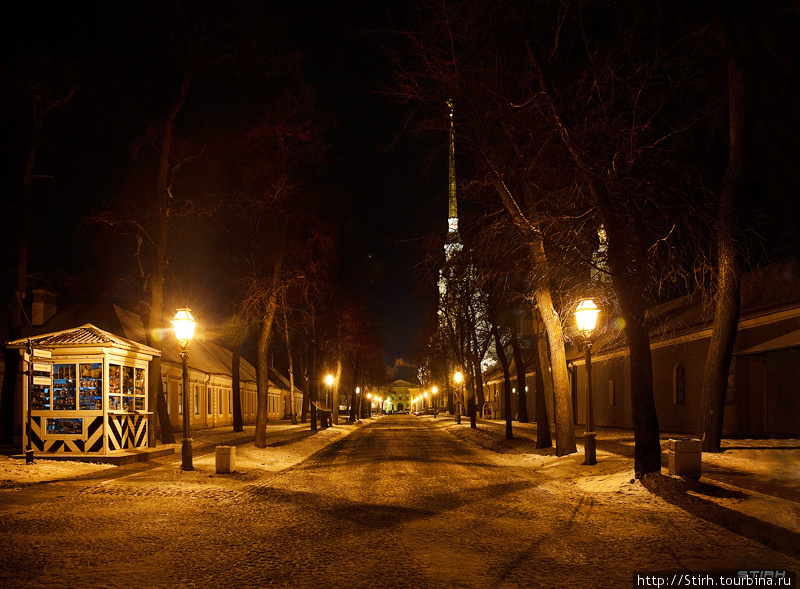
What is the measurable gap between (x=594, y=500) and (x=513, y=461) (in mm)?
8087

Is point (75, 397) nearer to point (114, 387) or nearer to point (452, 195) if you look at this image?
point (114, 387)

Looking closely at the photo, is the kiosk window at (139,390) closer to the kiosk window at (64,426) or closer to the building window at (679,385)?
the kiosk window at (64,426)

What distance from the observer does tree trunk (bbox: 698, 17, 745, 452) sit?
1474 cm

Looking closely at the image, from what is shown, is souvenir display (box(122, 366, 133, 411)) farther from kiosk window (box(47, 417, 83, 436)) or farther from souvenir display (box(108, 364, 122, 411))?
kiosk window (box(47, 417, 83, 436))

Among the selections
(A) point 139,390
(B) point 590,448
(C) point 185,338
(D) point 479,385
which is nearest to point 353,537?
(B) point 590,448

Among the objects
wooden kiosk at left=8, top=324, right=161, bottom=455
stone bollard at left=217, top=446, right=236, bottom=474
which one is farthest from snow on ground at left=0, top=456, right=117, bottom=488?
stone bollard at left=217, top=446, right=236, bottom=474

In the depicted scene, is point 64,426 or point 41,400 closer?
point 64,426

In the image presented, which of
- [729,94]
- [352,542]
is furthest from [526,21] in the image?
[352,542]

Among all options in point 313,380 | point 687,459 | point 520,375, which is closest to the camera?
point 687,459

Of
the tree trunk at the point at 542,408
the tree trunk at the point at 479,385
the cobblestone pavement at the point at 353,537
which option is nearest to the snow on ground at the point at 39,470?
the cobblestone pavement at the point at 353,537

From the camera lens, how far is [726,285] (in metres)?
15.4

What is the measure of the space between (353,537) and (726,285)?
11439 mm

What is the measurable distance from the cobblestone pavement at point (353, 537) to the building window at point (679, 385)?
52.5 feet

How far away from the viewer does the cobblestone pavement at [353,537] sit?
6441 mm
